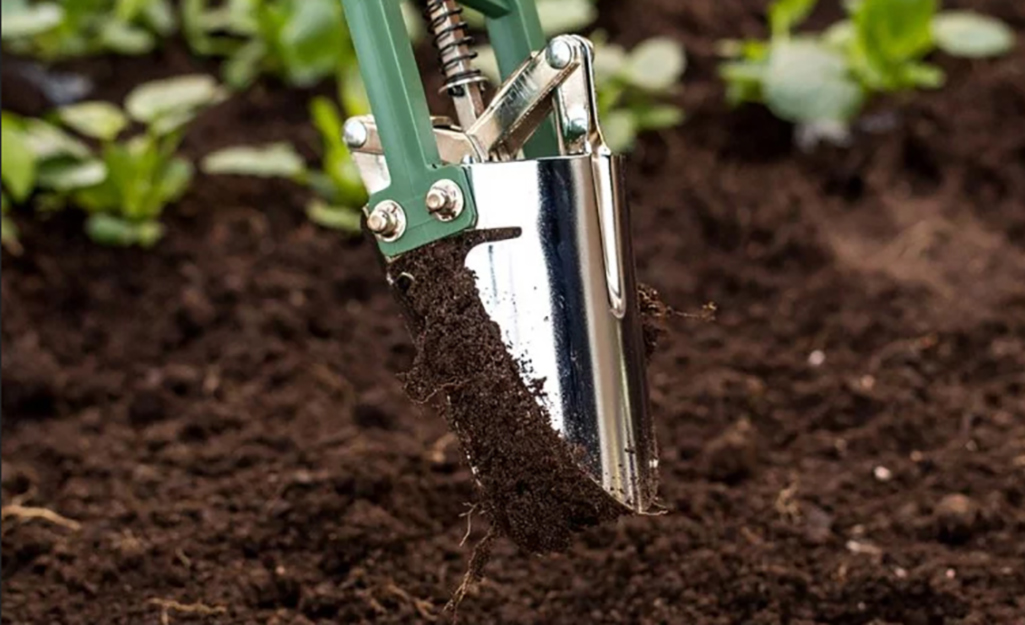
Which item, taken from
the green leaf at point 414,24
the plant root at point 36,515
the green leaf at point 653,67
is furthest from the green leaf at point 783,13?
the plant root at point 36,515

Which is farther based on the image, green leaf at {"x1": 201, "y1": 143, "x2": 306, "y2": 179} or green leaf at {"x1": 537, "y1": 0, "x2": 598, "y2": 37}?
green leaf at {"x1": 537, "y1": 0, "x2": 598, "y2": 37}

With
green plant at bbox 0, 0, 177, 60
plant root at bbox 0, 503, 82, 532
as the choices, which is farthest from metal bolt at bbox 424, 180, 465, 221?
green plant at bbox 0, 0, 177, 60

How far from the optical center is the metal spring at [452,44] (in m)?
1.09

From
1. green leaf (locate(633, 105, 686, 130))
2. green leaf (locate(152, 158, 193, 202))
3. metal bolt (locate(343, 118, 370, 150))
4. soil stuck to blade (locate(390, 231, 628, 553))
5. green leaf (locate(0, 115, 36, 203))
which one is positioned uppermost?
green leaf (locate(633, 105, 686, 130))

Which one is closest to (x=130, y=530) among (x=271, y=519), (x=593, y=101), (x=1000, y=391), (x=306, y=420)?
(x=271, y=519)

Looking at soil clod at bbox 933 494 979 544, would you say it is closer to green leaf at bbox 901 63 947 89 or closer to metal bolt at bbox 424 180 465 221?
metal bolt at bbox 424 180 465 221

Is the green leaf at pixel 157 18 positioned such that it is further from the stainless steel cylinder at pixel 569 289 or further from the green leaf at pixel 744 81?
the stainless steel cylinder at pixel 569 289

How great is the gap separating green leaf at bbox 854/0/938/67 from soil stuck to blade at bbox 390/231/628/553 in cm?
148

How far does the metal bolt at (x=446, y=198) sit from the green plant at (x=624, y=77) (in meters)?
1.22

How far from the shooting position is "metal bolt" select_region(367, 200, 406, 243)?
1.03 metres

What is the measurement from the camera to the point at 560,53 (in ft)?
3.27

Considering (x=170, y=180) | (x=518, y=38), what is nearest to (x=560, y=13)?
(x=170, y=180)

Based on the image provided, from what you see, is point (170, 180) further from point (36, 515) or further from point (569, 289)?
point (569, 289)

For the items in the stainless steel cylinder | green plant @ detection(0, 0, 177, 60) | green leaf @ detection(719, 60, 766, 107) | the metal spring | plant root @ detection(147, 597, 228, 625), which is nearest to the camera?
the stainless steel cylinder
